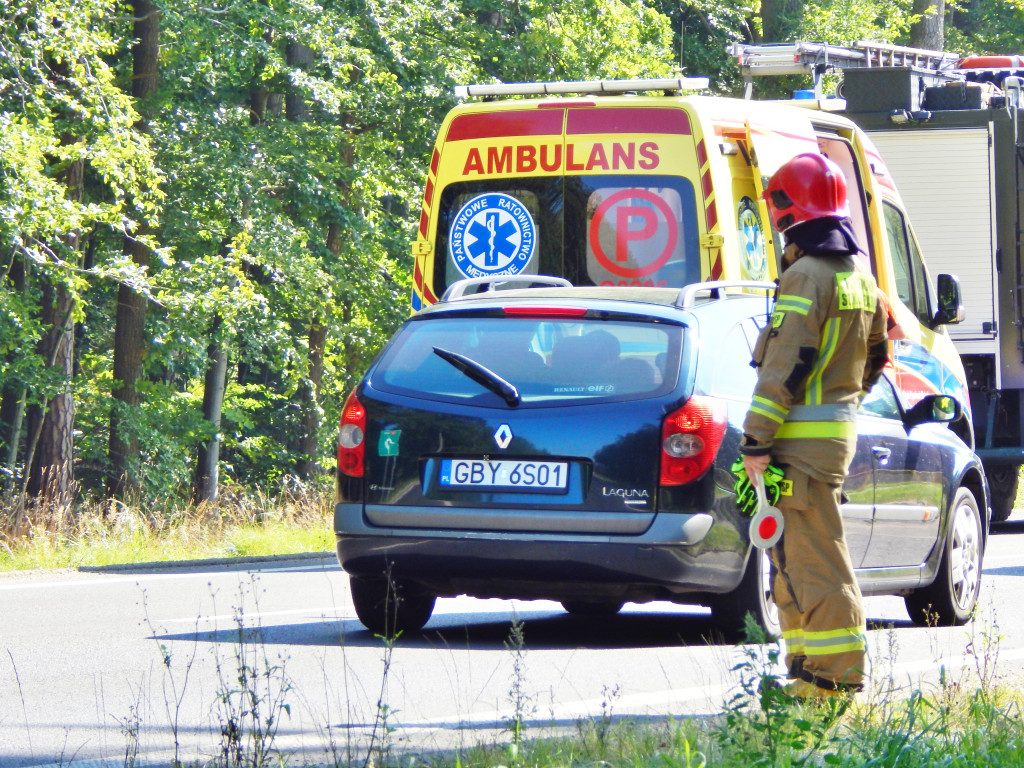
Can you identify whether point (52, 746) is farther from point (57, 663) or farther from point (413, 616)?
point (413, 616)

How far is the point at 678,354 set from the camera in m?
7.49

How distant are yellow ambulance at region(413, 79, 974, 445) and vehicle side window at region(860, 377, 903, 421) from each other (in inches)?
63.7

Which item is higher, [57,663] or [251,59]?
[251,59]

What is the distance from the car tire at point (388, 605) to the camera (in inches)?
318

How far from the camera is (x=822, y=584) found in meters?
5.66

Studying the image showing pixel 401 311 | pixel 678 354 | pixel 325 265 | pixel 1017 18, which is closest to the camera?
pixel 678 354

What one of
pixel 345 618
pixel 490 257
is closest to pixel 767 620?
pixel 345 618

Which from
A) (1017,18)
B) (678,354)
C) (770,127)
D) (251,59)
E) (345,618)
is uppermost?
(1017,18)

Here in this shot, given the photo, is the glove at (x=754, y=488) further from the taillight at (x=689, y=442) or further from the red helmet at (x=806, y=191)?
the taillight at (x=689, y=442)

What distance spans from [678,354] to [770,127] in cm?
424

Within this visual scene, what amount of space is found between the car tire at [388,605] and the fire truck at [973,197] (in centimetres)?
890

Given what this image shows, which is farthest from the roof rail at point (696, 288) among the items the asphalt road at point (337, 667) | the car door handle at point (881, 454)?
the asphalt road at point (337, 667)

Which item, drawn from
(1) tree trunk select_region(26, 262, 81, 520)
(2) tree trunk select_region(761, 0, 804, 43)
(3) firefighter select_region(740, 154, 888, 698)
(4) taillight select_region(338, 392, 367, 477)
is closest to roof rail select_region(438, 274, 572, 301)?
(4) taillight select_region(338, 392, 367, 477)

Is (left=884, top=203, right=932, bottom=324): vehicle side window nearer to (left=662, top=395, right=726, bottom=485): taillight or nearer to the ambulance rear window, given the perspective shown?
the ambulance rear window
